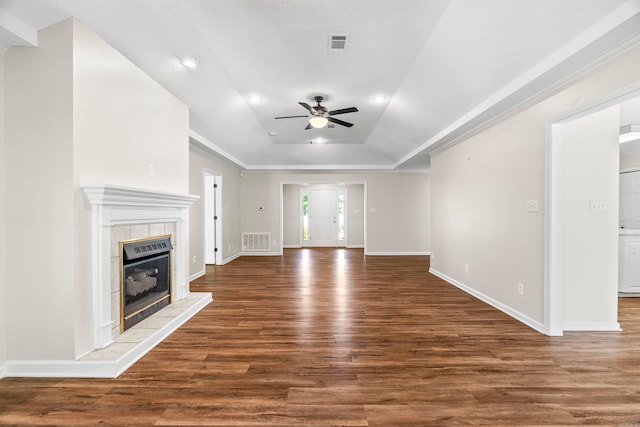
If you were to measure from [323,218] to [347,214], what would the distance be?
2.83ft

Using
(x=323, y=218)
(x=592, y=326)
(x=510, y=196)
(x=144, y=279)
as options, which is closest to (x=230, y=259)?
(x=323, y=218)

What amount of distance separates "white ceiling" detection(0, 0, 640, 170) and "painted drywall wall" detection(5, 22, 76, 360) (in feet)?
0.73

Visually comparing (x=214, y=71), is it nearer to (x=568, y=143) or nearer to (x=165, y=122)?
(x=165, y=122)

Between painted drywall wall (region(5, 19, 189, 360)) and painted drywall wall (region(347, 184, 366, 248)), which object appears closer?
painted drywall wall (region(5, 19, 189, 360))

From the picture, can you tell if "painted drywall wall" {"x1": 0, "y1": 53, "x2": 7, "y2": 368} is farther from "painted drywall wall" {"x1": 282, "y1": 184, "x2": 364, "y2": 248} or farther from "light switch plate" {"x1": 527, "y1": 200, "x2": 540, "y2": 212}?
"painted drywall wall" {"x1": 282, "y1": 184, "x2": 364, "y2": 248}

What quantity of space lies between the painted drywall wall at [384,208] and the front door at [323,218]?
6.37ft

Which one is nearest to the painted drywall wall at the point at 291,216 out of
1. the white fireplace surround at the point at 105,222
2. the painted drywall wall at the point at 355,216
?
the painted drywall wall at the point at 355,216

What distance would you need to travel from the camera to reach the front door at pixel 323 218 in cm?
1034

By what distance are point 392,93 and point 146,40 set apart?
301 cm

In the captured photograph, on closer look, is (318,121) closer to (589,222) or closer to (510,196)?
(510,196)

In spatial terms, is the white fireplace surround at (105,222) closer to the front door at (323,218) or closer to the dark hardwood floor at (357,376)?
the dark hardwood floor at (357,376)

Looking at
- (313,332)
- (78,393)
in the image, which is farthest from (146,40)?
(313,332)

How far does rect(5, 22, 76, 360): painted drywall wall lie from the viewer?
2.13 metres

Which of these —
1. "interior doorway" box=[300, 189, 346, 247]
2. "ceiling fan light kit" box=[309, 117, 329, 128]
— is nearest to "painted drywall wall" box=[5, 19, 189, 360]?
"ceiling fan light kit" box=[309, 117, 329, 128]
